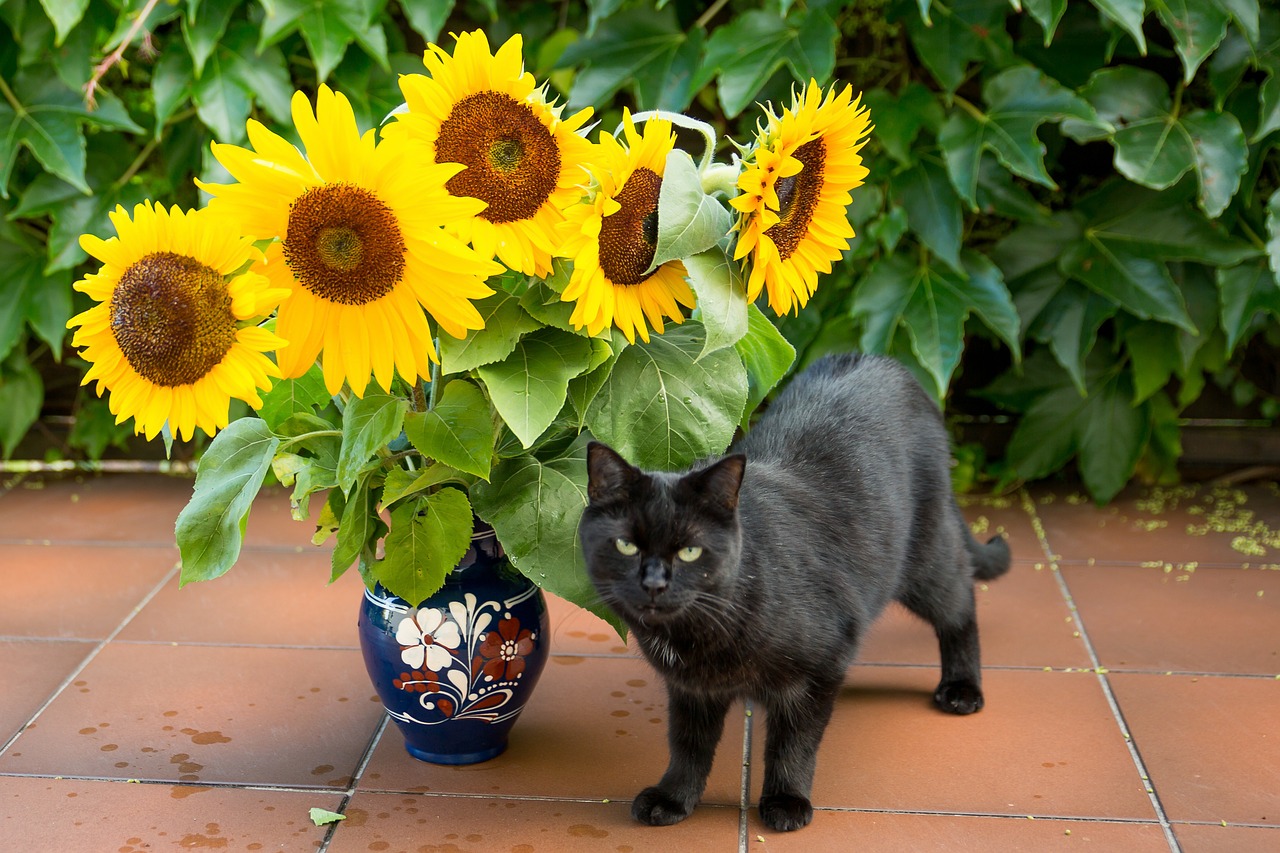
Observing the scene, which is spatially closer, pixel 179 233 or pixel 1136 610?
pixel 179 233

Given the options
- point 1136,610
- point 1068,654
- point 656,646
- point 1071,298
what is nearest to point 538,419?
point 656,646

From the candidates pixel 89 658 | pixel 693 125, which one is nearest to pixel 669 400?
pixel 693 125

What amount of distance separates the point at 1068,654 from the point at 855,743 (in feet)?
1.90

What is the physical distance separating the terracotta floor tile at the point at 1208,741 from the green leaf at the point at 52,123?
246 cm

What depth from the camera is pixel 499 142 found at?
1443mm

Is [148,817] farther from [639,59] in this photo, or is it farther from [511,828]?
[639,59]

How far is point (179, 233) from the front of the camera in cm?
146

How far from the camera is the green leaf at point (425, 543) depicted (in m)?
1.74

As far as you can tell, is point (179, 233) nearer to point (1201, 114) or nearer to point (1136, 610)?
point (1136, 610)

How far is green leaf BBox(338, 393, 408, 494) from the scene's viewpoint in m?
1.58

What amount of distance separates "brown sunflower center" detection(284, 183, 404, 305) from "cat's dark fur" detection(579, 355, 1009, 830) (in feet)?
1.24

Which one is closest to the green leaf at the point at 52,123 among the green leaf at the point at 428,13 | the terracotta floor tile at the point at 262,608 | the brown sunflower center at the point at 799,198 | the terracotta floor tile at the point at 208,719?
the green leaf at the point at 428,13

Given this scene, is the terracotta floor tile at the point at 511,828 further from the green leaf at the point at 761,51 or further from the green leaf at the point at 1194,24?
the green leaf at the point at 1194,24

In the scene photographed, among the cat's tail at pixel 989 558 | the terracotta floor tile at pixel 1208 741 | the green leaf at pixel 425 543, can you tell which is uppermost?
the green leaf at pixel 425 543
